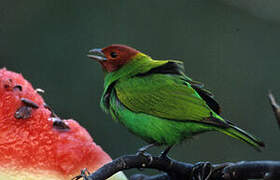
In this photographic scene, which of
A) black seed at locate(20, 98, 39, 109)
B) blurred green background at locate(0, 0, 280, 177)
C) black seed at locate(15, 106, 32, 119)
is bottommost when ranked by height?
blurred green background at locate(0, 0, 280, 177)

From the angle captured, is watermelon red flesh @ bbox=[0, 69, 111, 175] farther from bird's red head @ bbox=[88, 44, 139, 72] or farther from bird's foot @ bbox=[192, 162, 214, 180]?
bird's red head @ bbox=[88, 44, 139, 72]

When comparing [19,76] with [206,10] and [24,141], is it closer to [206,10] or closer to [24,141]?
[24,141]

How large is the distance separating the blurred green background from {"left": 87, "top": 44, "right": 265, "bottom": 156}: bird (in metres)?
0.65

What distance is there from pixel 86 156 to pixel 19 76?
0.24m

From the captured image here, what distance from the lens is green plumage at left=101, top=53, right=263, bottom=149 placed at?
1147mm

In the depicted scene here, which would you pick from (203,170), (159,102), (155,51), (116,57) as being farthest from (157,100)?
(155,51)

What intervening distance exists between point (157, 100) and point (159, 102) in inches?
0.4

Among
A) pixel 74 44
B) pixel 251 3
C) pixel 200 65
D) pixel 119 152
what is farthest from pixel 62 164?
pixel 251 3

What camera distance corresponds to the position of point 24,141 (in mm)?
961

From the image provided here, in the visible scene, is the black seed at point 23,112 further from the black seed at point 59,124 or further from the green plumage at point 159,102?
the green plumage at point 159,102

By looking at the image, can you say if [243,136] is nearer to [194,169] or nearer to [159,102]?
[194,169]

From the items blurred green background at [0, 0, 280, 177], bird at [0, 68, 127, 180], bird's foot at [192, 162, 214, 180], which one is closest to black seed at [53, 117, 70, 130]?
bird at [0, 68, 127, 180]

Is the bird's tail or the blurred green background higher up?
the bird's tail

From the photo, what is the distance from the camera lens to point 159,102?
1.23 metres
